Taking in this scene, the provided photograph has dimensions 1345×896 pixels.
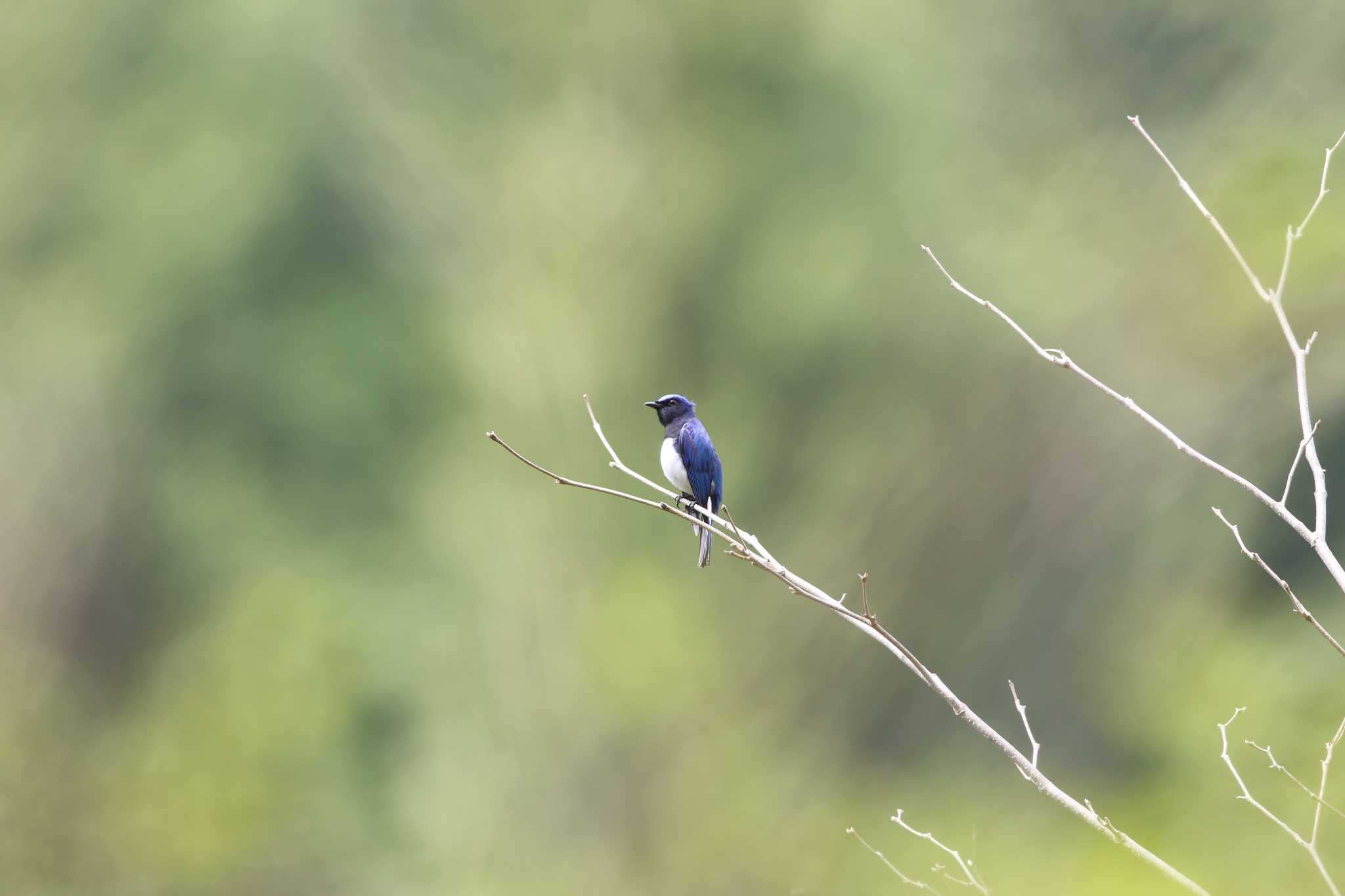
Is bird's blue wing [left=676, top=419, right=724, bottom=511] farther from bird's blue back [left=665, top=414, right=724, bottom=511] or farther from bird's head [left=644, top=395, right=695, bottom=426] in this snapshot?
bird's head [left=644, top=395, right=695, bottom=426]

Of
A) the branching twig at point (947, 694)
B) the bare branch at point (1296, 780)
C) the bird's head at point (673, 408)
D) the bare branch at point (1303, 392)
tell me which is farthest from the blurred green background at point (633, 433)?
the branching twig at point (947, 694)

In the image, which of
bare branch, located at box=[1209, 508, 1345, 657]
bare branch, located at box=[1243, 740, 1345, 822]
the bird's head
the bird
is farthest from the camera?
the bird's head

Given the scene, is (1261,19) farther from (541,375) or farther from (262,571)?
(262,571)

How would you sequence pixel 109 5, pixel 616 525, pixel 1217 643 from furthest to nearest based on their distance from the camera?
pixel 109 5, pixel 616 525, pixel 1217 643

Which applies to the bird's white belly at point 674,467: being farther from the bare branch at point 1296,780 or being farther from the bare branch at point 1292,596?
the bare branch at point 1292,596

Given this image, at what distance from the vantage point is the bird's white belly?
2.93m

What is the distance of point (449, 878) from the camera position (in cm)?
621

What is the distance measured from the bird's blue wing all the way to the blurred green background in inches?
124

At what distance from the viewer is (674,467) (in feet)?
9.64

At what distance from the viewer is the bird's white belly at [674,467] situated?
9.61ft

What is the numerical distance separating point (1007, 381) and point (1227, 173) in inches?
56.0

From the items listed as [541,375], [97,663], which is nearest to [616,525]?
[541,375]

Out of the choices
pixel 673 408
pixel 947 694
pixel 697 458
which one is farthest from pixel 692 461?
pixel 947 694

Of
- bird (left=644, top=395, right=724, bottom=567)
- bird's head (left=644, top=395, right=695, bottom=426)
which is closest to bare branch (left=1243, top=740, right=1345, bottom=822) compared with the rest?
bird (left=644, top=395, right=724, bottom=567)
